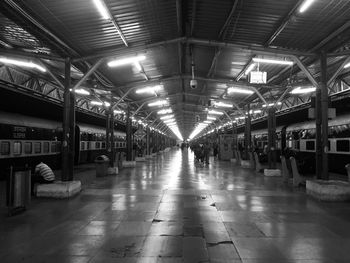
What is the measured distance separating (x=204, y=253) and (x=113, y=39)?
29.7 ft

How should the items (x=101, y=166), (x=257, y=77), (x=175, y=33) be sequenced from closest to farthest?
(x=175, y=33), (x=257, y=77), (x=101, y=166)

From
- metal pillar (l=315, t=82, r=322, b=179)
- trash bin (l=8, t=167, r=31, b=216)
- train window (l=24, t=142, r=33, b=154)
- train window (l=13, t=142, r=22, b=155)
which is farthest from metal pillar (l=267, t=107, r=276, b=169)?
trash bin (l=8, t=167, r=31, b=216)

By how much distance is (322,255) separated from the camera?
5496 millimetres

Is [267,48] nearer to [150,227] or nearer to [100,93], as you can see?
[150,227]

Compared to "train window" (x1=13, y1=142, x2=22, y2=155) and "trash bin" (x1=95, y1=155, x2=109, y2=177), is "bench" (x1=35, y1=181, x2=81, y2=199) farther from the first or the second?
"trash bin" (x1=95, y1=155, x2=109, y2=177)

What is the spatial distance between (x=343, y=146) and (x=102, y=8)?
13.0 m

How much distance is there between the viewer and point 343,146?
16188 mm

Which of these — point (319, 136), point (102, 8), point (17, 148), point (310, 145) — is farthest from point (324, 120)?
point (17, 148)

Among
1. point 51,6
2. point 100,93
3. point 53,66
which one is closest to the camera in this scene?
point 51,6

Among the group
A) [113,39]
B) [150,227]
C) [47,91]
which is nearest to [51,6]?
[113,39]

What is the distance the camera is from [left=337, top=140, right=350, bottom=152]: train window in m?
15.7

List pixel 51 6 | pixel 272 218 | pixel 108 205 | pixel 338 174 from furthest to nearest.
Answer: pixel 338 174
pixel 108 205
pixel 51 6
pixel 272 218

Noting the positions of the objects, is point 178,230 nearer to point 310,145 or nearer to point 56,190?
point 56,190

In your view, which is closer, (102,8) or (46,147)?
(102,8)
